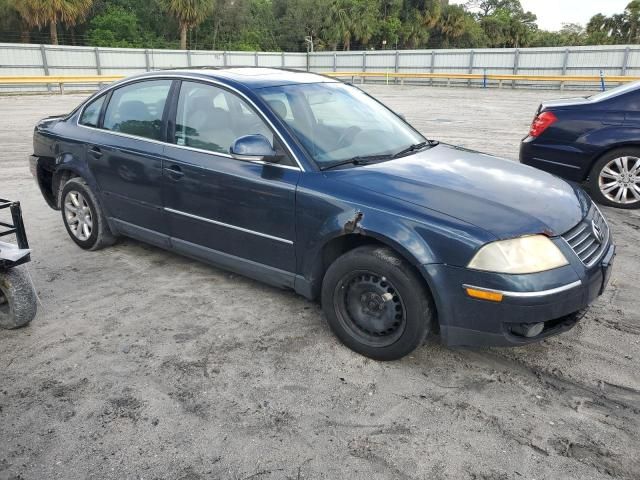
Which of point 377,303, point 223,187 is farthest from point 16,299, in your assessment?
point 377,303

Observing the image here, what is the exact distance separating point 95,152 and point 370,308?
2.96m

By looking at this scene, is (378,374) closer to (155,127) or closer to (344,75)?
(155,127)

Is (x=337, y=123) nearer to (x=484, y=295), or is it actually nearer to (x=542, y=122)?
(x=484, y=295)

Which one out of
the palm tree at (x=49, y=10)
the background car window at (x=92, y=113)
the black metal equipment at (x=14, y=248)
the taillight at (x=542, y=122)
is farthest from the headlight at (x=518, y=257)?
the palm tree at (x=49, y=10)

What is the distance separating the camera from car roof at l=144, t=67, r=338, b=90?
13.1 feet

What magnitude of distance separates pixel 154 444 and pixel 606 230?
120 inches

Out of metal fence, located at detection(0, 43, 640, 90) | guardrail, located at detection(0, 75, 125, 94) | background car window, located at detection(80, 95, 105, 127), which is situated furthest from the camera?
metal fence, located at detection(0, 43, 640, 90)

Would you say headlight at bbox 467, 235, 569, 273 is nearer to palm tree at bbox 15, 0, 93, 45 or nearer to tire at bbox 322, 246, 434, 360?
tire at bbox 322, 246, 434, 360

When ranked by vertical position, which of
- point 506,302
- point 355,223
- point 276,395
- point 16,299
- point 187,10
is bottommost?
point 276,395

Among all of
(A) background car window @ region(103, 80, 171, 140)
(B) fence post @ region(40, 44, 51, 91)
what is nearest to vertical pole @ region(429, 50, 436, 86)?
(B) fence post @ region(40, 44, 51, 91)

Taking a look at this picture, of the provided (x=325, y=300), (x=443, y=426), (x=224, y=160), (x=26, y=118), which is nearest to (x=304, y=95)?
(x=224, y=160)

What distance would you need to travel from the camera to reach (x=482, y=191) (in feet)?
10.8

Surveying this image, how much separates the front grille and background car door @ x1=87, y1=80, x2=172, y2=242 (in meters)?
2.97

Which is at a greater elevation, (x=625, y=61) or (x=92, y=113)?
(x=625, y=61)
